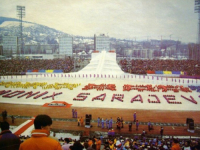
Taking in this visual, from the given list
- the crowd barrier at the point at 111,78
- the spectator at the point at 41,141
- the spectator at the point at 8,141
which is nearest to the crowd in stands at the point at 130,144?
the spectator at the point at 8,141

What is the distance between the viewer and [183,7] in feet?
63.5

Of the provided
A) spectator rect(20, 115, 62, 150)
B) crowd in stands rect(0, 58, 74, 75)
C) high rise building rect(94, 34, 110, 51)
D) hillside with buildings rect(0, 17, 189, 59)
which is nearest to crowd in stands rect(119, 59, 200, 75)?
hillside with buildings rect(0, 17, 189, 59)

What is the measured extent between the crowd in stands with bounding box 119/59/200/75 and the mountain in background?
14365 millimetres

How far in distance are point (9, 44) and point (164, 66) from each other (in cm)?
2094

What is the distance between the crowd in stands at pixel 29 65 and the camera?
73.6 ft

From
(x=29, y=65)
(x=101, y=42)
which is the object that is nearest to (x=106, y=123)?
(x=29, y=65)

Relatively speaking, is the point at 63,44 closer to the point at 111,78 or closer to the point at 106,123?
the point at 111,78

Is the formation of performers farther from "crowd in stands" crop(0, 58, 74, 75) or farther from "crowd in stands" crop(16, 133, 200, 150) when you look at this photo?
"crowd in stands" crop(0, 58, 74, 75)

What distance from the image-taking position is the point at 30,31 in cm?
3195

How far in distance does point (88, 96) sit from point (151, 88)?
6390 mm

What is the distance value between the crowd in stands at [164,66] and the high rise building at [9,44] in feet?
55.0

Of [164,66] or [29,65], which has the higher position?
[29,65]

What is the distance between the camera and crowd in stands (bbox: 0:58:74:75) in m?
22.4

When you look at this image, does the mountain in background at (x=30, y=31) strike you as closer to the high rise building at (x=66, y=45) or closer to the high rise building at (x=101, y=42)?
the high rise building at (x=66, y=45)
